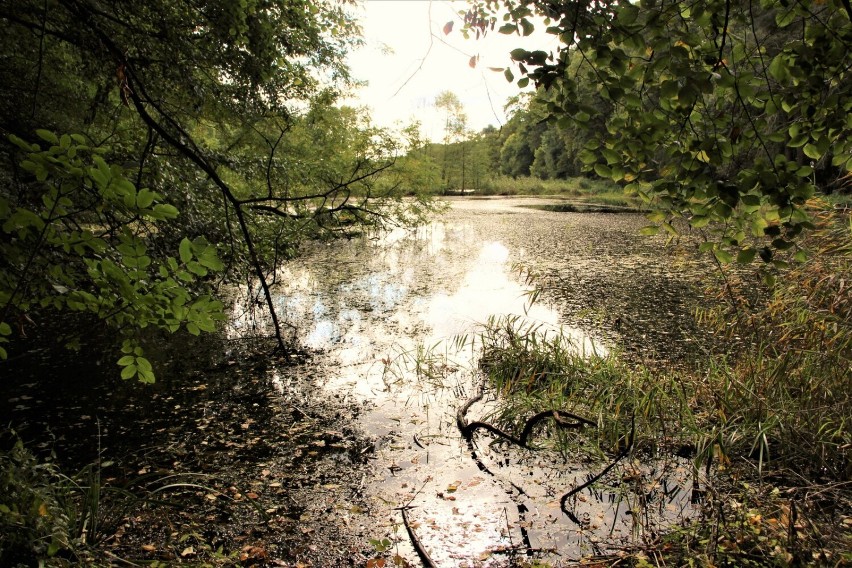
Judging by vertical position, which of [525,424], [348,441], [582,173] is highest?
[582,173]

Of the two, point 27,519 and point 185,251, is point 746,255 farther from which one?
point 27,519

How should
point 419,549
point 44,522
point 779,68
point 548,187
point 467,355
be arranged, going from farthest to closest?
1. point 548,187
2. point 467,355
3. point 419,549
4. point 44,522
5. point 779,68

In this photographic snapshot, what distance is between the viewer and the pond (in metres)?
2.61

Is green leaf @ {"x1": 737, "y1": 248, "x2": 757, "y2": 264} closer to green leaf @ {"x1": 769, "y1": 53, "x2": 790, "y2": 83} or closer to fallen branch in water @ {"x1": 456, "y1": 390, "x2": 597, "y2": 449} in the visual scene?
green leaf @ {"x1": 769, "y1": 53, "x2": 790, "y2": 83}

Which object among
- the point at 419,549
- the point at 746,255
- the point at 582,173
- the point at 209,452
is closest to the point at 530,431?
the point at 419,549

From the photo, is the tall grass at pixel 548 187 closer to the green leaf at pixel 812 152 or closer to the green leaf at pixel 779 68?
the green leaf at pixel 812 152

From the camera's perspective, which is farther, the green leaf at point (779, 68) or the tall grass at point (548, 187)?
the tall grass at point (548, 187)

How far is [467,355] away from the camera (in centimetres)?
513

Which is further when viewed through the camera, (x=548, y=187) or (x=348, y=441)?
(x=548, y=187)

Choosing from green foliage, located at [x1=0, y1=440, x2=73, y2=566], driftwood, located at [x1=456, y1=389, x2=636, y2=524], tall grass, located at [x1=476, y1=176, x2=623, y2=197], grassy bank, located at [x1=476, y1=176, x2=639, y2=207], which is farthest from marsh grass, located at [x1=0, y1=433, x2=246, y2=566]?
tall grass, located at [x1=476, y1=176, x2=623, y2=197]

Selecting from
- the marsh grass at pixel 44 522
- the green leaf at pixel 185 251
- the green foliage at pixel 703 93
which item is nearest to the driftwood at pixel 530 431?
the green foliage at pixel 703 93

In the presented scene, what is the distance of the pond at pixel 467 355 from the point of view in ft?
8.56

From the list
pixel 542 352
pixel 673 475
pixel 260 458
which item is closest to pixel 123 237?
pixel 260 458

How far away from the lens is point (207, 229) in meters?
4.21
